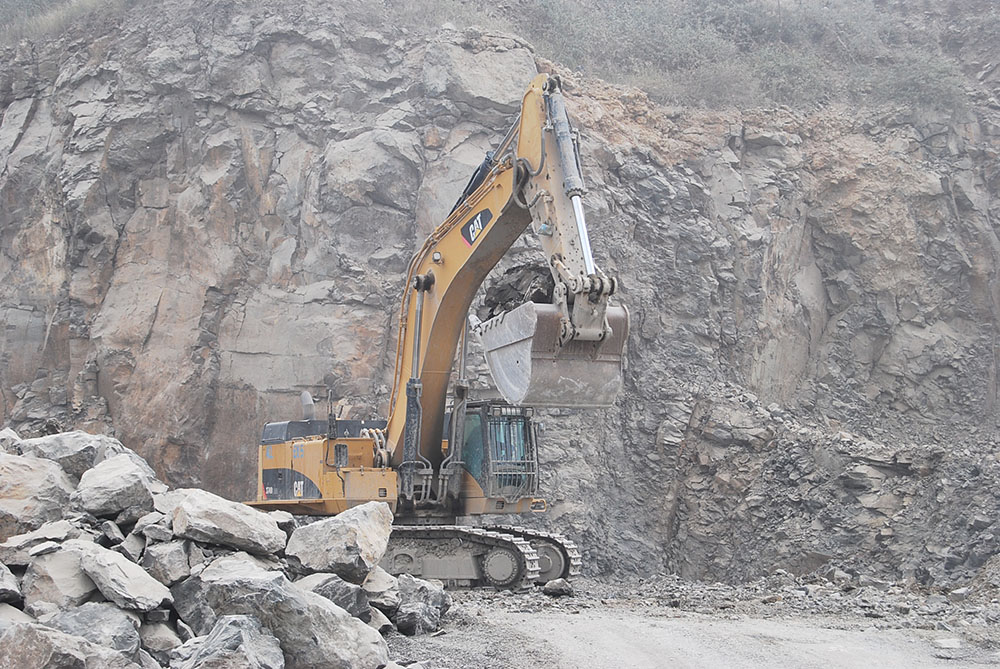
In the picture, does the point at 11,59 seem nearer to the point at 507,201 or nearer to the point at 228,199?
the point at 228,199

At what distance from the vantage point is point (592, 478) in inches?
611

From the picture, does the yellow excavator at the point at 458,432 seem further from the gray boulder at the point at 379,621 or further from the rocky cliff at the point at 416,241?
the rocky cliff at the point at 416,241

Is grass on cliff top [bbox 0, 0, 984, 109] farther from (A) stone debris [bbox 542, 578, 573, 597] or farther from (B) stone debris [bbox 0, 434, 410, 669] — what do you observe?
(B) stone debris [bbox 0, 434, 410, 669]

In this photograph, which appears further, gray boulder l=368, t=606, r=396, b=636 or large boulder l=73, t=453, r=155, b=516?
large boulder l=73, t=453, r=155, b=516

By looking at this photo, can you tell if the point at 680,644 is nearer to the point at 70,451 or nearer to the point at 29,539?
the point at 29,539

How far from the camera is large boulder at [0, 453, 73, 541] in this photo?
21.7 feet

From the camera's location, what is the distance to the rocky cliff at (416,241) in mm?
16312

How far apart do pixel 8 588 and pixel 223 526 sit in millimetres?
1497

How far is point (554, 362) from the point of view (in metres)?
7.72

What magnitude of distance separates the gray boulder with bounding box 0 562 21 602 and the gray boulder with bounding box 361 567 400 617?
2217 mm

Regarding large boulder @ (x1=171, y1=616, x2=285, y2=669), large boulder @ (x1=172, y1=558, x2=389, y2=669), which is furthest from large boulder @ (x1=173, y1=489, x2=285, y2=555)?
large boulder @ (x1=171, y1=616, x2=285, y2=669)

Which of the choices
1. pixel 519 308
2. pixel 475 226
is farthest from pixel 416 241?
pixel 519 308

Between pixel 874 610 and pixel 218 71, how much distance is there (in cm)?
1499

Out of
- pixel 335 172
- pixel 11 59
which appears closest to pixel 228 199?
pixel 335 172
